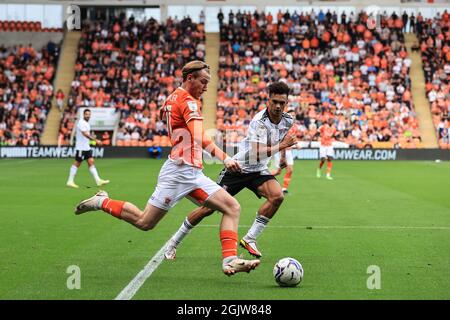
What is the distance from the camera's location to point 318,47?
49.0m

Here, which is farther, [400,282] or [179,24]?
[179,24]

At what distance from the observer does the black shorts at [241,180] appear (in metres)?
10.6

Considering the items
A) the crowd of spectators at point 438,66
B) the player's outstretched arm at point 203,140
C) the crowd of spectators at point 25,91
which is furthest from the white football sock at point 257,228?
the crowd of spectators at point 438,66

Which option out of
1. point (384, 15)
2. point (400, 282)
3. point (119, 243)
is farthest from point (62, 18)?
point (400, 282)

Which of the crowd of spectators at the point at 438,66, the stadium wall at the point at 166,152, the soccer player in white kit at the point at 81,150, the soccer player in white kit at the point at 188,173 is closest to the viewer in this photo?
the soccer player in white kit at the point at 188,173

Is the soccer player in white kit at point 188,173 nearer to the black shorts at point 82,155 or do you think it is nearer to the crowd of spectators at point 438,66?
the black shorts at point 82,155

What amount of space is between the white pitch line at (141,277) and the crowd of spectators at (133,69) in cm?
3209

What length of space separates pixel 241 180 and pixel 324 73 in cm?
3736

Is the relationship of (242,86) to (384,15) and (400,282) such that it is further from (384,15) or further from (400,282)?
(400,282)

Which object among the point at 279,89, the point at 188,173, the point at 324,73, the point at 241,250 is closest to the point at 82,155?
the point at 241,250

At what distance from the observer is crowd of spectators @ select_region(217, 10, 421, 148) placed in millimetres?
43000

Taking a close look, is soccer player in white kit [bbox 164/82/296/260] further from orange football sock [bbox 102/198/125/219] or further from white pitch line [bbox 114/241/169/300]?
orange football sock [bbox 102/198/125/219]

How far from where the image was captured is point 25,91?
46406 mm
